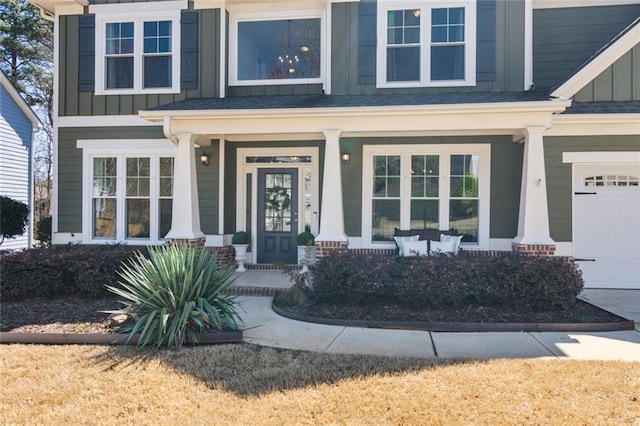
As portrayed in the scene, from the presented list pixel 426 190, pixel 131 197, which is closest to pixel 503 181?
pixel 426 190

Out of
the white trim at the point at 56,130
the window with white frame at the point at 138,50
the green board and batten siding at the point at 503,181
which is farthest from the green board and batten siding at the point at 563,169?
the white trim at the point at 56,130

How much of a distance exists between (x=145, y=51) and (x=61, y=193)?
3808mm

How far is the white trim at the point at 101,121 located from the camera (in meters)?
9.48

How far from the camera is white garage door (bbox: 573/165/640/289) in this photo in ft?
26.6

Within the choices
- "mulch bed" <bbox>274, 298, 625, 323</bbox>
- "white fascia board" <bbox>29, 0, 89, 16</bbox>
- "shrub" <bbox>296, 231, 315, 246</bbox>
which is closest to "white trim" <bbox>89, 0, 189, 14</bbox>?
"white fascia board" <bbox>29, 0, 89, 16</bbox>

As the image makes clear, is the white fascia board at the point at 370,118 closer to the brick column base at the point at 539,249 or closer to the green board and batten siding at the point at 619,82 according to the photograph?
the green board and batten siding at the point at 619,82

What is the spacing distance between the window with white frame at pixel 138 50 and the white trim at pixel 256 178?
230cm

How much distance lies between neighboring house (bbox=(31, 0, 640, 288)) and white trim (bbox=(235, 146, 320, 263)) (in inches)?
1.4

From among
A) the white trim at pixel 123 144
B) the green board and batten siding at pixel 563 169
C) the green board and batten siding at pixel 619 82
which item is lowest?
the green board and batten siding at pixel 563 169

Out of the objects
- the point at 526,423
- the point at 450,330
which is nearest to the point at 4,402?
the point at 526,423

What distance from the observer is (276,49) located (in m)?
9.70

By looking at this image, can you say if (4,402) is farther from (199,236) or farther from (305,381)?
(199,236)

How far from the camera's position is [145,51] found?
9.59m

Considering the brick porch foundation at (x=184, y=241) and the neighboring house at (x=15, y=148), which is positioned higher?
the neighboring house at (x=15, y=148)
